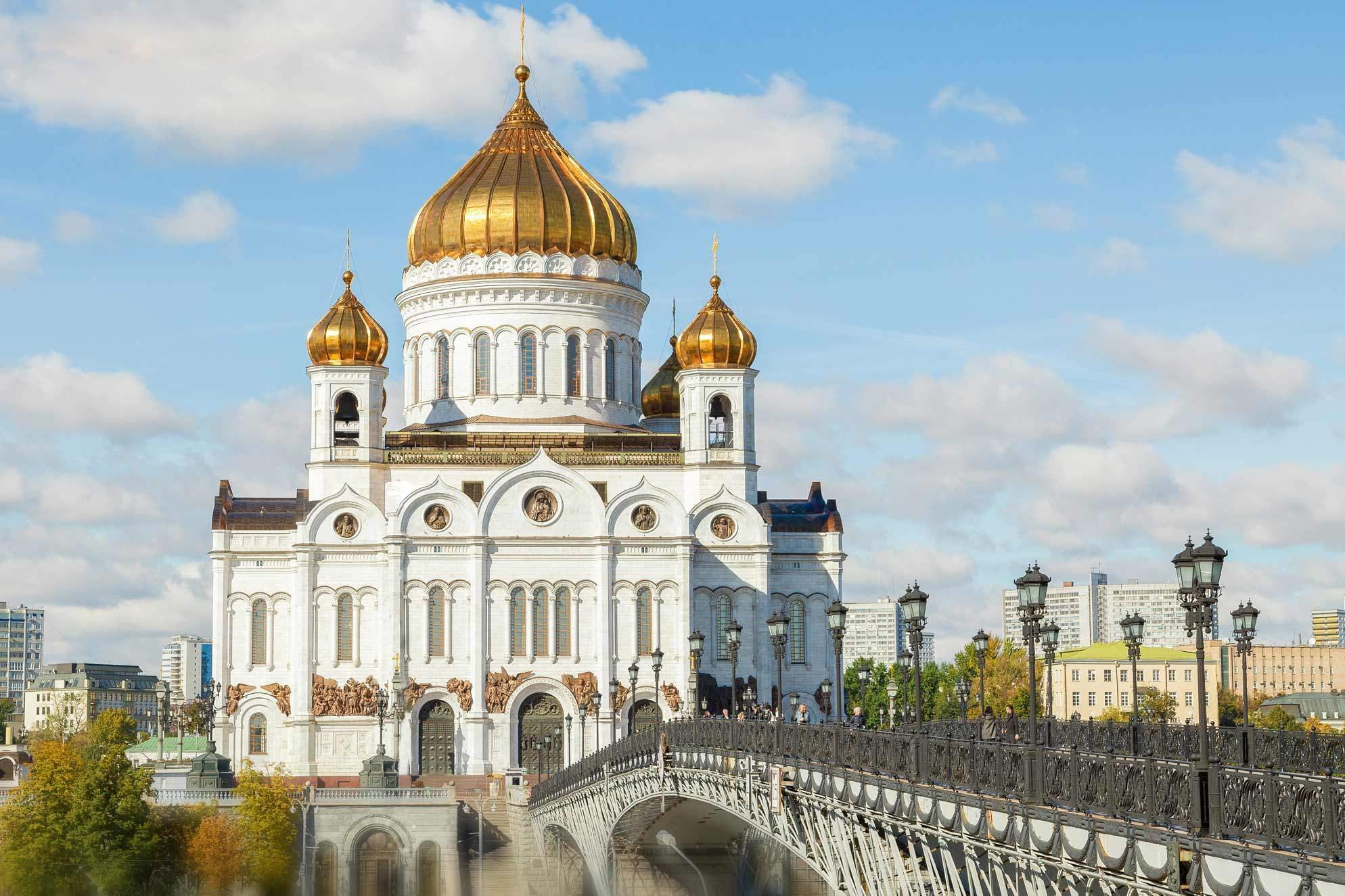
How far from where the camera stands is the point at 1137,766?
18828 mm

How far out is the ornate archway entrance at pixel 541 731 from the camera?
64.1m

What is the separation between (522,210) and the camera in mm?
70312

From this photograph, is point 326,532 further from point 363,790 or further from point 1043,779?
point 1043,779

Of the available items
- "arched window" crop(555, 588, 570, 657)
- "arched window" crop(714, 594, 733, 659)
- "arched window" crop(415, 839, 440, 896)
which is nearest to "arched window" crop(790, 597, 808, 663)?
"arched window" crop(714, 594, 733, 659)

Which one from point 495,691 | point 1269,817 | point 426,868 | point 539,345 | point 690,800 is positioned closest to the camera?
point 1269,817

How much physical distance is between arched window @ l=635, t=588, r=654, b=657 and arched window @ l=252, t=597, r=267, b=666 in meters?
11.5

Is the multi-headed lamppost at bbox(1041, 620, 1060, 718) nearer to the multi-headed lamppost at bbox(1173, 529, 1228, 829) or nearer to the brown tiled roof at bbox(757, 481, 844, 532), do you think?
the multi-headed lamppost at bbox(1173, 529, 1228, 829)

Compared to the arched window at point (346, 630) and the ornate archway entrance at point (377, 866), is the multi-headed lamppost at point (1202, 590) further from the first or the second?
the arched window at point (346, 630)

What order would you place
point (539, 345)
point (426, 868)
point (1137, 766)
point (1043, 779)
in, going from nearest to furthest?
point (1137, 766) → point (1043, 779) → point (426, 868) → point (539, 345)

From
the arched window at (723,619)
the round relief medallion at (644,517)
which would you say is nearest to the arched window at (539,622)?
the round relief medallion at (644,517)

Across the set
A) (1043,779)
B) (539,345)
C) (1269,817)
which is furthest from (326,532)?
(1269,817)

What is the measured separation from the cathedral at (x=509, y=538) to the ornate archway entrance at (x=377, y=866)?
5.34 metres

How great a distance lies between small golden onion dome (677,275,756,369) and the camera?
221ft

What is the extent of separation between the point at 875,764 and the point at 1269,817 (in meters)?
11.3
